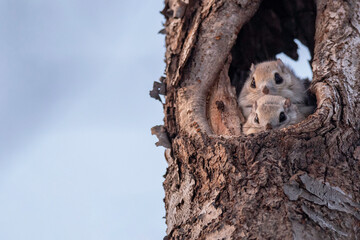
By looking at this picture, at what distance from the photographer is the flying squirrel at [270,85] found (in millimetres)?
6281

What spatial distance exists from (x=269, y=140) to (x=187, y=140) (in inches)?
31.8

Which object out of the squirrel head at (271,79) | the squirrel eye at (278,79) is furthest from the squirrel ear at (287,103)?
the squirrel eye at (278,79)

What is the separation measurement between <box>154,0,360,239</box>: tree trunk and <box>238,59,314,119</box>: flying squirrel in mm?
944

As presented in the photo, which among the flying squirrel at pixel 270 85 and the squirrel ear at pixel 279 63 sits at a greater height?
the squirrel ear at pixel 279 63

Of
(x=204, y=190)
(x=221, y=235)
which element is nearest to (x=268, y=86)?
(x=204, y=190)

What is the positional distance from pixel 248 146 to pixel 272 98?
1.91 metres

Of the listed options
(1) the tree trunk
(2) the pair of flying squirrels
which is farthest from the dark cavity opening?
(1) the tree trunk

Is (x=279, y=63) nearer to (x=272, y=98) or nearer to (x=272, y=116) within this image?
(x=272, y=98)

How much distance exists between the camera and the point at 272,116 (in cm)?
543

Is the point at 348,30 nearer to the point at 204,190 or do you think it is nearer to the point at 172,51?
the point at 172,51

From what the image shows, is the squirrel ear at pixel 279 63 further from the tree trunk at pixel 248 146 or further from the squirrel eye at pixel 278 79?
the tree trunk at pixel 248 146

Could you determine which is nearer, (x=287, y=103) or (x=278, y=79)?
(x=287, y=103)

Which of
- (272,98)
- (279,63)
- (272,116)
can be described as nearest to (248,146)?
(272,116)

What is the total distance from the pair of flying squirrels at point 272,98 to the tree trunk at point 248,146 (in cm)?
25
